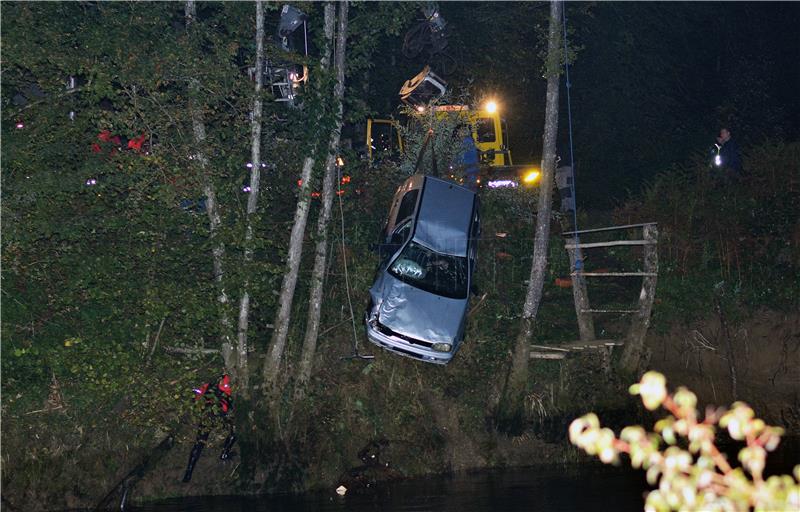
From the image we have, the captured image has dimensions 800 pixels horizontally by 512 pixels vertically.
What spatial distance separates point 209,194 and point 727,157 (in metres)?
11.4

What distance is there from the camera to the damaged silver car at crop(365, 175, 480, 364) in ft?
53.2

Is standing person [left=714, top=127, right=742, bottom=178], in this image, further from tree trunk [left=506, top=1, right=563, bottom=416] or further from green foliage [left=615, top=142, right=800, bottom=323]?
tree trunk [left=506, top=1, right=563, bottom=416]

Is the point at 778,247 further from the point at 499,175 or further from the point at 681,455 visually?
the point at 681,455

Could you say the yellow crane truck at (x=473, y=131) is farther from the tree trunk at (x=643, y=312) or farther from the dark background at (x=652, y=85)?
the tree trunk at (x=643, y=312)

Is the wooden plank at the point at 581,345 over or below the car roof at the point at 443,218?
below

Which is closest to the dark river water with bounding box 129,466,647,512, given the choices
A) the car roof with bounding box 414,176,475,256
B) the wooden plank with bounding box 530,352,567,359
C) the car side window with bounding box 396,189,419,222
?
the wooden plank with bounding box 530,352,567,359

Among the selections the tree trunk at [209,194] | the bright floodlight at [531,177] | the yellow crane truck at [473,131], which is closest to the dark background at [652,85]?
the yellow crane truck at [473,131]

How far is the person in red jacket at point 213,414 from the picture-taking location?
1534 centimetres

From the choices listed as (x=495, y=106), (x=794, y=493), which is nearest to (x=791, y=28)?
(x=495, y=106)

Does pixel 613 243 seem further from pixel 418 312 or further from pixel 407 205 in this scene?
pixel 407 205

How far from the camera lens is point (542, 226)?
58.0ft

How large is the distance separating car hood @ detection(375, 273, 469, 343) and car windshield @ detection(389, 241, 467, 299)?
15cm

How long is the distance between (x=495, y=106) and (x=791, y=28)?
493 inches

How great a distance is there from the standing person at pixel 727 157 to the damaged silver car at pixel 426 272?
19.1ft
